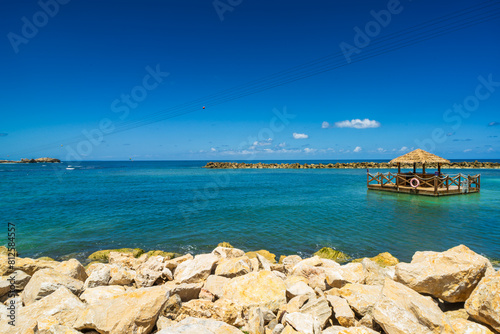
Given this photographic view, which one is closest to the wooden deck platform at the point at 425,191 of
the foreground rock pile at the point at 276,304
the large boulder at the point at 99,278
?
the foreground rock pile at the point at 276,304

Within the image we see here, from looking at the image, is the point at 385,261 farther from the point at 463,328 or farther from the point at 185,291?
the point at 185,291

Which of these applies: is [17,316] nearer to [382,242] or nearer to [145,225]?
[145,225]

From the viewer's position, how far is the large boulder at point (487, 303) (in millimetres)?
4102

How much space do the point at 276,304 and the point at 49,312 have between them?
419 cm

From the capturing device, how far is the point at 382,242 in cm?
1291

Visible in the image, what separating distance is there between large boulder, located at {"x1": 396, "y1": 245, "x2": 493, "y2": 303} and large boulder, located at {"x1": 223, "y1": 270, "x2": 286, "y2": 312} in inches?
106

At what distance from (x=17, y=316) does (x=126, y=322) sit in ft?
7.49

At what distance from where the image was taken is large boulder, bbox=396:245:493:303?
5090 mm

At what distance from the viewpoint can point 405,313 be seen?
4.12 m

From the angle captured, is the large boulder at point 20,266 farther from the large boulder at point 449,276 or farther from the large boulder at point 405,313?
the large boulder at point 449,276

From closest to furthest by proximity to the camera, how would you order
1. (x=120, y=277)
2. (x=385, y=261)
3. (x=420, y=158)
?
(x=120, y=277) → (x=385, y=261) → (x=420, y=158)

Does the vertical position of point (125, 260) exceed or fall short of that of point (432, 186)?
it falls short

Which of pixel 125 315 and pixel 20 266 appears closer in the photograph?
pixel 125 315

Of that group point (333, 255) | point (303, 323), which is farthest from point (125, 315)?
point (333, 255)
